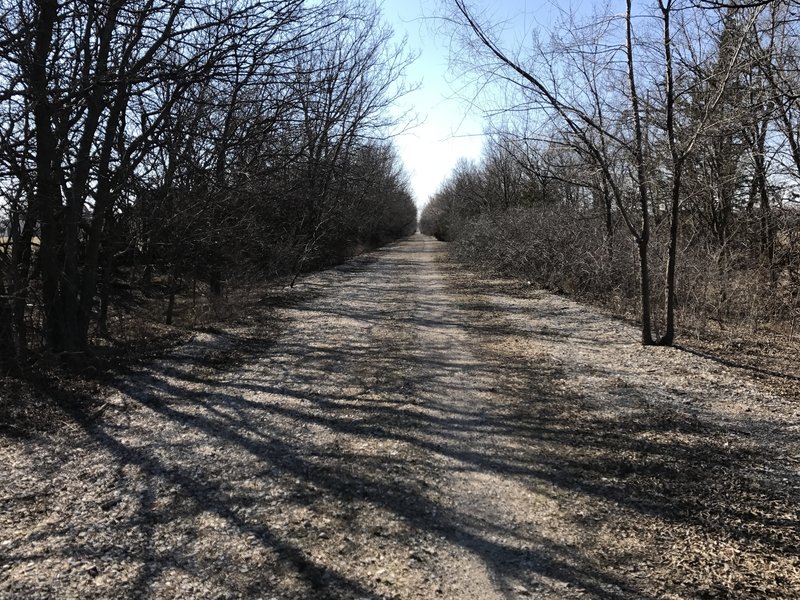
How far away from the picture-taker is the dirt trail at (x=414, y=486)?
290 cm

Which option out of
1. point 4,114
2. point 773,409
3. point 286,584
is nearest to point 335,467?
point 286,584

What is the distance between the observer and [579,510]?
11.7ft

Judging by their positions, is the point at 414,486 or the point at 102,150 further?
the point at 102,150

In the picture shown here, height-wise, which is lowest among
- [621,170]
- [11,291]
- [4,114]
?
[11,291]

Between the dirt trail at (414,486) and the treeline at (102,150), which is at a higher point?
the treeline at (102,150)

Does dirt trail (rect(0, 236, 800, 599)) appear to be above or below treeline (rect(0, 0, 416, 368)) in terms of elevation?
below

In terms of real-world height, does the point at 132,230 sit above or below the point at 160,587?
above

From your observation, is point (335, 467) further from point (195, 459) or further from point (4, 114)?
point (4, 114)

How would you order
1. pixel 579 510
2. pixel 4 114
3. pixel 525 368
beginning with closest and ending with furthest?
1. pixel 579 510
2. pixel 4 114
3. pixel 525 368

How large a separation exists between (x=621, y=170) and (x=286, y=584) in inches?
334

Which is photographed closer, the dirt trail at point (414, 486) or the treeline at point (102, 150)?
the dirt trail at point (414, 486)

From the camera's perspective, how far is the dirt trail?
9.52ft

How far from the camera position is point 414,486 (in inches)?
153

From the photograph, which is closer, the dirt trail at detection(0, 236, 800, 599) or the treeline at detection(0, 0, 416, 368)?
the dirt trail at detection(0, 236, 800, 599)
